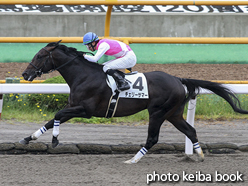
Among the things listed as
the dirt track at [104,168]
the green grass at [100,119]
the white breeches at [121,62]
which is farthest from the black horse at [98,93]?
the green grass at [100,119]

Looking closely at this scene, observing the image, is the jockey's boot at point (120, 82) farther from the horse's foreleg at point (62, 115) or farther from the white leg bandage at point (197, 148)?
the white leg bandage at point (197, 148)

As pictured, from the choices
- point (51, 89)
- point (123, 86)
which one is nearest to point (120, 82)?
point (123, 86)

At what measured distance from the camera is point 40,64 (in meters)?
4.79

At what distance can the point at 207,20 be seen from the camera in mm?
12609

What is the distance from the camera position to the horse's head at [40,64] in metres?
4.75

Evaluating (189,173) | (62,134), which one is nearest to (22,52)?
(62,134)

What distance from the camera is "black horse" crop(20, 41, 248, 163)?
15.4 ft

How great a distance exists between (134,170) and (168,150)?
1102 mm

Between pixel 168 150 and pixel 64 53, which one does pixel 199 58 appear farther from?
pixel 64 53

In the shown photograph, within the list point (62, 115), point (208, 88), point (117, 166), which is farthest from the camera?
point (208, 88)

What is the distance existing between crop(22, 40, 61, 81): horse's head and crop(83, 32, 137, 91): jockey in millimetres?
440

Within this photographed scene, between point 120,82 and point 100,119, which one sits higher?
Answer: point 120,82

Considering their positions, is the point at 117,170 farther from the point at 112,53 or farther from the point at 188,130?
the point at 112,53

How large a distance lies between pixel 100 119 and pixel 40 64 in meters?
2.51
